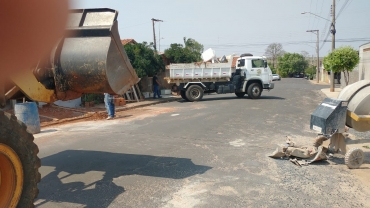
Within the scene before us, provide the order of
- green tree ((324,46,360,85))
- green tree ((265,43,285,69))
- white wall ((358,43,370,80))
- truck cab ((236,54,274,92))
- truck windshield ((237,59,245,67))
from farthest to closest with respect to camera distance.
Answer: green tree ((265,43,285,69)), green tree ((324,46,360,85)), white wall ((358,43,370,80)), truck windshield ((237,59,245,67)), truck cab ((236,54,274,92))

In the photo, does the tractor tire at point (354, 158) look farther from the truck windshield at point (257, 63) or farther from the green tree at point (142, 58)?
the green tree at point (142, 58)

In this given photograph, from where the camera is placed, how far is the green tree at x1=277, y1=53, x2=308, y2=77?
7294 cm

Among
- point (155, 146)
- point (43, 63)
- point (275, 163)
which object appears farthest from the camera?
point (155, 146)

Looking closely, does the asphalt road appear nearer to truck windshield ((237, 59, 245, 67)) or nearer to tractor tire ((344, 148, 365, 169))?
tractor tire ((344, 148, 365, 169))

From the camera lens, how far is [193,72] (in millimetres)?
19656

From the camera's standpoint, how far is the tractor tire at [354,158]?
225 inches

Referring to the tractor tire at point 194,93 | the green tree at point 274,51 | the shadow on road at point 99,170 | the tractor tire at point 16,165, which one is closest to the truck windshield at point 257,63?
the tractor tire at point 194,93

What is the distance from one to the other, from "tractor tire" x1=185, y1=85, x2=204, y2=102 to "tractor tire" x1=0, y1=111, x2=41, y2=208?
53.0 ft

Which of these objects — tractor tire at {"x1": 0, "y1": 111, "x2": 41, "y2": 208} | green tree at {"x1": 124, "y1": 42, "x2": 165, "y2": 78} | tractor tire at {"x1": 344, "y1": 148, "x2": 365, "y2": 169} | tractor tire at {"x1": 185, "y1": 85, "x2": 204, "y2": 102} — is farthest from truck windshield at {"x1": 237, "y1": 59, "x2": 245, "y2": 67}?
tractor tire at {"x1": 0, "y1": 111, "x2": 41, "y2": 208}

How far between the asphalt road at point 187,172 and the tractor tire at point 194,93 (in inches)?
390

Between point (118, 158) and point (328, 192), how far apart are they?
4.01 m

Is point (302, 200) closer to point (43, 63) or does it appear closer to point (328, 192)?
point (328, 192)

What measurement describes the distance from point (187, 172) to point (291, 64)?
71995mm

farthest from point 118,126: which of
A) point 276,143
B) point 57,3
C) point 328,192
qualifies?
point 57,3
